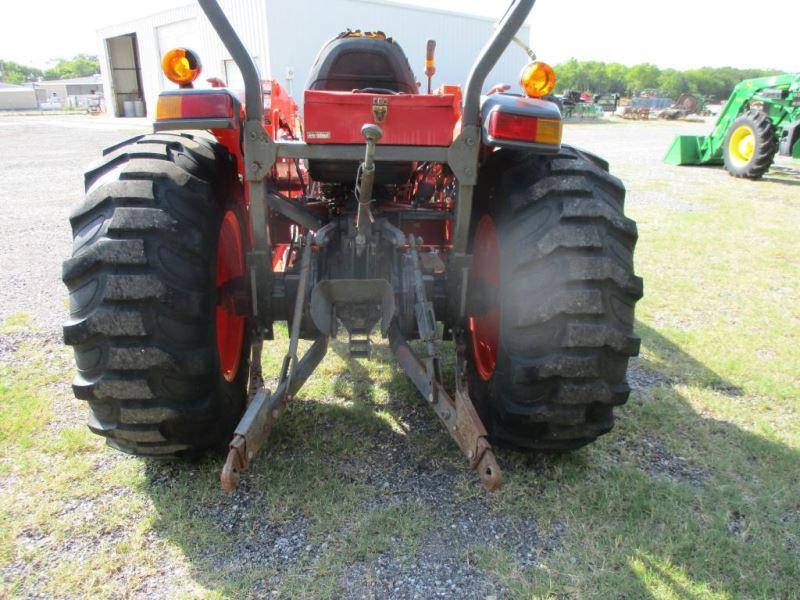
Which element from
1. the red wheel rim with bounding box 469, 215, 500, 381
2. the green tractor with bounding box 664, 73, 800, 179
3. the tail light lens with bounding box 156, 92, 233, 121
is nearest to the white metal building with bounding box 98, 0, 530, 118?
the green tractor with bounding box 664, 73, 800, 179

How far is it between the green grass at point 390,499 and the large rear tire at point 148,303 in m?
0.37

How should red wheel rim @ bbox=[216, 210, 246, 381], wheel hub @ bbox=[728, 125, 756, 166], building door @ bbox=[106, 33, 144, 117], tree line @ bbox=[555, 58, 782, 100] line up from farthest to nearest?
tree line @ bbox=[555, 58, 782, 100]
building door @ bbox=[106, 33, 144, 117]
wheel hub @ bbox=[728, 125, 756, 166]
red wheel rim @ bbox=[216, 210, 246, 381]

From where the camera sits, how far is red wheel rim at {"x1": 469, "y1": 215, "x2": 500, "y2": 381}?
3100 mm

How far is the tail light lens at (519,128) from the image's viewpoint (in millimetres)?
2488

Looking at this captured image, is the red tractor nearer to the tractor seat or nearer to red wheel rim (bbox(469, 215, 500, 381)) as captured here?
red wheel rim (bbox(469, 215, 500, 381))

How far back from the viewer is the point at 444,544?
2.47 metres

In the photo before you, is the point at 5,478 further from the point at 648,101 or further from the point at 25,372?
the point at 648,101

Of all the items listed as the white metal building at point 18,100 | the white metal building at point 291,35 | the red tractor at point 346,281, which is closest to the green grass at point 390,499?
the red tractor at point 346,281

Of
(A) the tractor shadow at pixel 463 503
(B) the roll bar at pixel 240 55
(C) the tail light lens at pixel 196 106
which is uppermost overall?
(B) the roll bar at pixel 240 55

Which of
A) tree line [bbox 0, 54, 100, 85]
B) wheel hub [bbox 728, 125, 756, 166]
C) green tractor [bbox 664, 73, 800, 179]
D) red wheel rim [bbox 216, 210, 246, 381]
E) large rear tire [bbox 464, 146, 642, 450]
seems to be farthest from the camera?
tree line [bbox 0, 54, 100, 85]

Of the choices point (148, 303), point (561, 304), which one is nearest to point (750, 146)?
point (561, 304)

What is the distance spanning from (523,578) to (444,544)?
336mm

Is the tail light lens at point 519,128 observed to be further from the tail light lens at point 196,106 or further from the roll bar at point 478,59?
the tail light lens at point 196,106

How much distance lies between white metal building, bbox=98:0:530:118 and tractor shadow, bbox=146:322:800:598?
57.9ft
